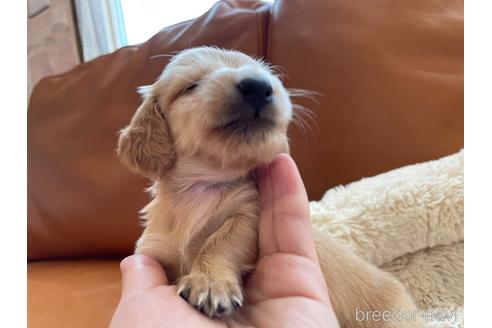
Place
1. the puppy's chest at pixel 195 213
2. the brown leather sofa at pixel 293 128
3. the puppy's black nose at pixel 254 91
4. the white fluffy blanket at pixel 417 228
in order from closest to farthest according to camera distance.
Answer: the puppy's black nose at pixel 254 91, the puppy's chest at pixel 195 213, the white fluffy blanket at pixel 417 228, the brown leather sofa at pixel 293 128

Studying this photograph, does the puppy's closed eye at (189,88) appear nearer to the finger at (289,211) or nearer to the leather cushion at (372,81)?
the finger at (289,211)

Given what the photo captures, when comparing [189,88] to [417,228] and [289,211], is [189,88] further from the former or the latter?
[417,228]

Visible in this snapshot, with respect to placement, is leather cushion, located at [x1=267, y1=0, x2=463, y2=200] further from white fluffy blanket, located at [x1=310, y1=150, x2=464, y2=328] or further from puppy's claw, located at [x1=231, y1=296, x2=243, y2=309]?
puppy's claw, located at [x1=231, y1=296, x2=243, y2=309]

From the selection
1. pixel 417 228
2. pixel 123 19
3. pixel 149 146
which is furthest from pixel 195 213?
pixel 123 19

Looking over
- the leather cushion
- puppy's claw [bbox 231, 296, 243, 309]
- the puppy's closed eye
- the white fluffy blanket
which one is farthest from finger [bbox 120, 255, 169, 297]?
the leather cushion

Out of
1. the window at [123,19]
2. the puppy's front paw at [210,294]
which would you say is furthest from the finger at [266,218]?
the window at [123,19]
